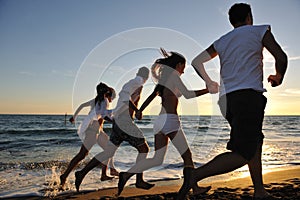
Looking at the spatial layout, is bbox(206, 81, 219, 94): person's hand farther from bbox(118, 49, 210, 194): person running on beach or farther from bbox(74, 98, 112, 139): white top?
bbox(74, 98, 112, 139): white top

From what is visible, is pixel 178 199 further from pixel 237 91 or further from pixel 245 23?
pixel 245 23

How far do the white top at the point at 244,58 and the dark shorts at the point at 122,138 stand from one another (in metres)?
1.73

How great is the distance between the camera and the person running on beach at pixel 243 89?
2889mm

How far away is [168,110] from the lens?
3.99 metres

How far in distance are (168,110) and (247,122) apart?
1258mm

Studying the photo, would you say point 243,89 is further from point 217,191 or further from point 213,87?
point 217,191

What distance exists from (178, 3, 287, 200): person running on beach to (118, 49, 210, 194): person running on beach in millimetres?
720

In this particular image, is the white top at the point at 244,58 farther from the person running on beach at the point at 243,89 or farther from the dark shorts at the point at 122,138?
the dark shorts at the point at 122,138

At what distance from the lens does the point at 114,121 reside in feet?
15.6

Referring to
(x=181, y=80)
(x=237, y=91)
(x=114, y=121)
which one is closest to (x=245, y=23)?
(x=237, y=91)

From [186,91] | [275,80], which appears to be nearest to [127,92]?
[186,91]

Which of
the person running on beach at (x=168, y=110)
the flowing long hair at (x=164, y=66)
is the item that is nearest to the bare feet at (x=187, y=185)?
the person running on beach at (x=168, y=110)

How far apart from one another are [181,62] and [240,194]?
2.18 m

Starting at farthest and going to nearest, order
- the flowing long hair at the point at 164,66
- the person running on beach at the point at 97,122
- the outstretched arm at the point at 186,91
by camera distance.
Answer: the person running on beach at the point at 97,122
the flowing long hair at the point at 164,66
the outstretched arm at the point at 186,91
